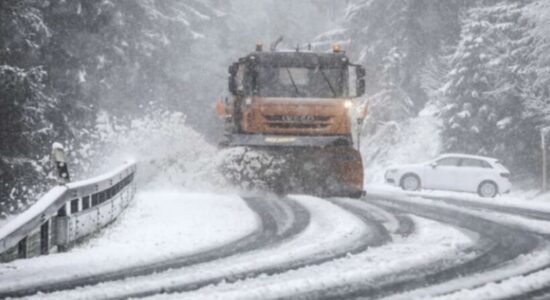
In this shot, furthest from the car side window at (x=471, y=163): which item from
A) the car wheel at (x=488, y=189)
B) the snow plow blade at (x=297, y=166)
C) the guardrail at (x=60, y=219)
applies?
the guardrail at (x=60, y=219)

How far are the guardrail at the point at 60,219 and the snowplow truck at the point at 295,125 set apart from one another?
4244 mm

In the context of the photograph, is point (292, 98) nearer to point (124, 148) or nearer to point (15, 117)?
point (15, 117)

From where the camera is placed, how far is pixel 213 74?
149ft

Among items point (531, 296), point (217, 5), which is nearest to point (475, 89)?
point (531, 296)

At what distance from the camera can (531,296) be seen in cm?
557

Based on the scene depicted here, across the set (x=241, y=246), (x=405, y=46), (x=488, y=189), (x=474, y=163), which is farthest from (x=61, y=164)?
(x=405, y=46)

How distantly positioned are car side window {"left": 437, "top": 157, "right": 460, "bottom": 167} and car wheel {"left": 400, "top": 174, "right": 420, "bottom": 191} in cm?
93

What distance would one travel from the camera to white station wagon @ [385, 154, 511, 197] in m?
21.7

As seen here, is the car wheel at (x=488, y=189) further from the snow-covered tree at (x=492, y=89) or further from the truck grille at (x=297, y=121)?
the truck grille at (x=297, y=121)

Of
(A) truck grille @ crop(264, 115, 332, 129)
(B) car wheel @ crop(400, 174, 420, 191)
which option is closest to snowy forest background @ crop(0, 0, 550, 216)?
Answer: (A) truck grille @ crop(264, 115, 332, 129)

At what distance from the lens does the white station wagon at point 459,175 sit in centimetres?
2170

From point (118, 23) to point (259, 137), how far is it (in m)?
21.2

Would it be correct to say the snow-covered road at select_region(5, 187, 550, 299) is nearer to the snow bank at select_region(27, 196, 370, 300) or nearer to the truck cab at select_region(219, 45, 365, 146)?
the snow bank at select_region(27, 196, 370, 300)

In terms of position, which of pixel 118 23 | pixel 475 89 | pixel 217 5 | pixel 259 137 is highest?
pixel 217 5
